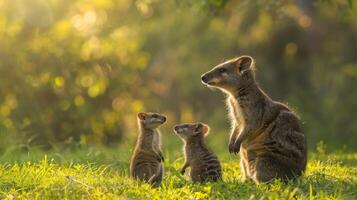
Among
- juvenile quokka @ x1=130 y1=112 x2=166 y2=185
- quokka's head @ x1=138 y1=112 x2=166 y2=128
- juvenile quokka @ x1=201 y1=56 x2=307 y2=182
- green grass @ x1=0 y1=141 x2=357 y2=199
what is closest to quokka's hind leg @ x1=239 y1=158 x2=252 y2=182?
juvenile quokka @ x1=201 y1=56 x2=307 y2=182

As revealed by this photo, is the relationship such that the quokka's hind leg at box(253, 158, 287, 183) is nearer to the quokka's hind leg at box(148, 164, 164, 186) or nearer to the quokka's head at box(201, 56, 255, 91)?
the quokka's head at box(201, 56, 255, 91)

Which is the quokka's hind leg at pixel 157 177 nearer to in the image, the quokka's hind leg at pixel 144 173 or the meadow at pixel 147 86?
the quokka's hind leg at pixel 144 173

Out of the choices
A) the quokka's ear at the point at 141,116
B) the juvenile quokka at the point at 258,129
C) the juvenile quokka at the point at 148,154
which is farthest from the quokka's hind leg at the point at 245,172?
the quokka's ear at the point at 141,116

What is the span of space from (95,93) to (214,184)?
31.9ft

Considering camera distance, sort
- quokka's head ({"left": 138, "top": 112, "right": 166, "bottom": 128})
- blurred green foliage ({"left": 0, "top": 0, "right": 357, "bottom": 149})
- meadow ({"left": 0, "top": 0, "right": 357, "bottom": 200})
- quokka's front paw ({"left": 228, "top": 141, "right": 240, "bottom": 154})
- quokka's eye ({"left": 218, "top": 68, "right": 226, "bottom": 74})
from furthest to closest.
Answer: blurred green foliage ({"left": 0, "top": 0, "right": 357, "bottom": 149}) → quokka's head ({"left": 138, "top": 112, "right": 166, "bottom": 128}) → quokka's eye ({"left": 218, "top": 68, "right": 226, "bottom": 74}) → quokka's front paw ({"left": 228, "top": 141, "right": 240, "bottom": 154}) → meadow ({"left": 0, "top": 0, "right": 357, "bottom": 200})

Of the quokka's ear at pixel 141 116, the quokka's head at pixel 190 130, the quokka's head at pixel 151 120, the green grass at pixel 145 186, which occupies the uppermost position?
the quokka's ear at pixel 141 116

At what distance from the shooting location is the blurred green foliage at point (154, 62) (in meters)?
17.8

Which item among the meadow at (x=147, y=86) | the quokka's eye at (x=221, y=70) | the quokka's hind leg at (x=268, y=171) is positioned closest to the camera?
the meadow at (x=147, y=86)

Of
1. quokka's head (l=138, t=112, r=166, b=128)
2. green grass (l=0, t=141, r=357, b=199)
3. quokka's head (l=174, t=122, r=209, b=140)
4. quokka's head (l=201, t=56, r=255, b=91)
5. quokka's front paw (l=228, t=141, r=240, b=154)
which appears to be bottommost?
green grass (l=0, t=141, r=357, b=199)

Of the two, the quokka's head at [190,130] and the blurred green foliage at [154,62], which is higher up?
the blurred green foliage at [154,62]

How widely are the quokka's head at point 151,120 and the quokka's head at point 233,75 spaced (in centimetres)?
113

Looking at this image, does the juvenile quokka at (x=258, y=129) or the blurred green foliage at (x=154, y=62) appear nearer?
the juvenile quokka at (x=258, y=129)

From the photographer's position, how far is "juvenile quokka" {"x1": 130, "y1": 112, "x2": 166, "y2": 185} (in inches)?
404

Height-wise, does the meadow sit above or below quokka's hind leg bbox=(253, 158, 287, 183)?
above
